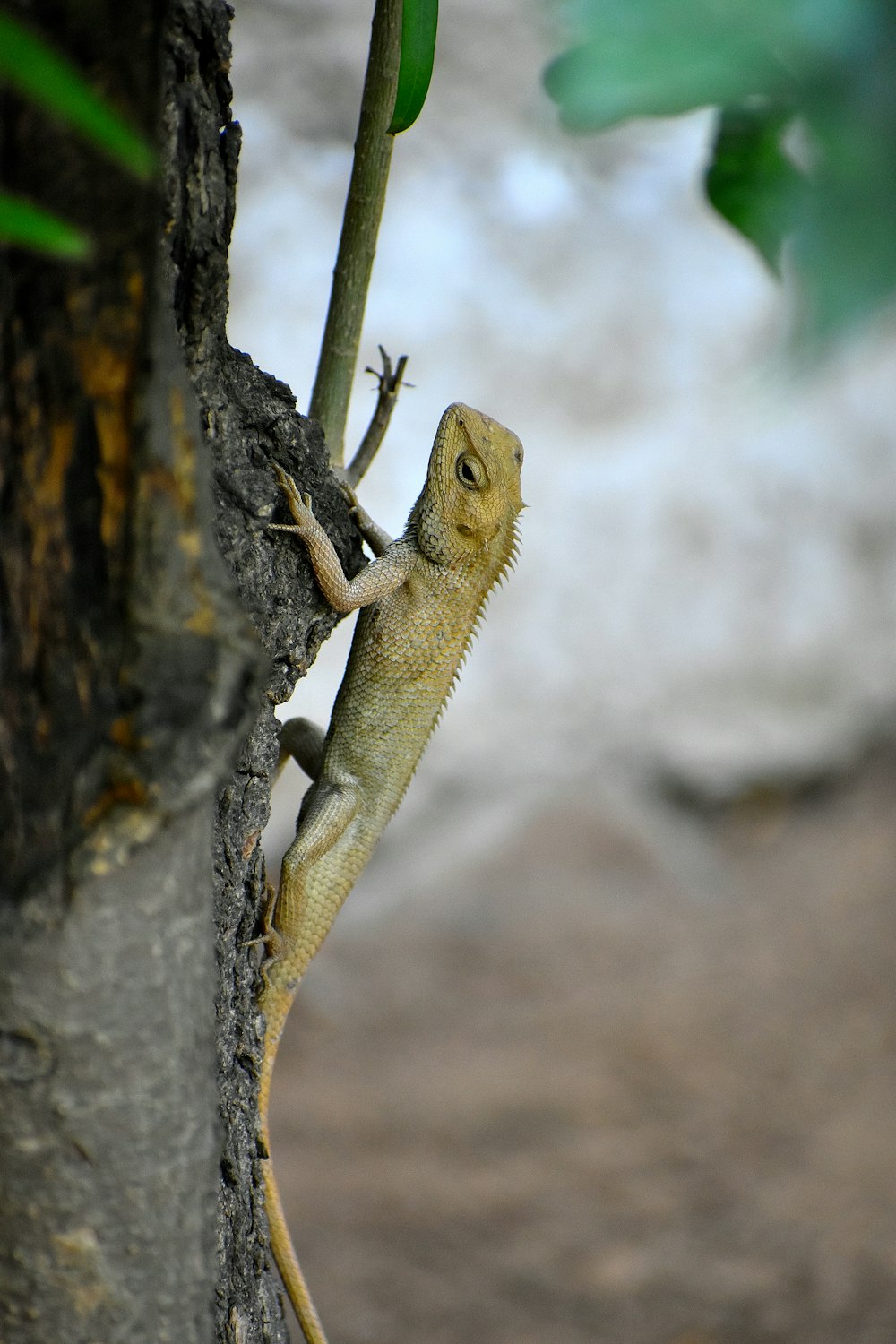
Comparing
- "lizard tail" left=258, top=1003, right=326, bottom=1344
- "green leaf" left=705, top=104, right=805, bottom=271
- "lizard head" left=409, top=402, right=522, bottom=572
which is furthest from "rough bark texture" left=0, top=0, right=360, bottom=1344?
"lizard head" left=409, top=402, right=522, bottom=572

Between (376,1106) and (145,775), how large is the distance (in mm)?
6008

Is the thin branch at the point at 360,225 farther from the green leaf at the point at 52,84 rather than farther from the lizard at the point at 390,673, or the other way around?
the green leaf at the point at 52,84

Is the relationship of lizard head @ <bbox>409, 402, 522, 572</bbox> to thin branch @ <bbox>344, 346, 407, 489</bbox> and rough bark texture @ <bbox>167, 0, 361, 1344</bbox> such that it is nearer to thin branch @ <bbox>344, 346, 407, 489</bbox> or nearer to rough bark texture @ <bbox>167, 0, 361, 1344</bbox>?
thin branch @ <bbox>344, 346, 407, 489</bbox>

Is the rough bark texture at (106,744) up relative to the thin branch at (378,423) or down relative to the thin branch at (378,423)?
down

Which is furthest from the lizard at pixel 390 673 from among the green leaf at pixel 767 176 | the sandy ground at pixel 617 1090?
the sandy ground at pixel 617 1090

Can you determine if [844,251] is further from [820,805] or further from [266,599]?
[820,805]

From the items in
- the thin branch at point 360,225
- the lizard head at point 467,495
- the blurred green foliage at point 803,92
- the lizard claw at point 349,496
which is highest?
the lizard head at point 467,495

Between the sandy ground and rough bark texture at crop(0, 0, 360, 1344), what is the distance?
4487mm

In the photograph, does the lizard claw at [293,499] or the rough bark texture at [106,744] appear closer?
the rough bark texture at [106,744]

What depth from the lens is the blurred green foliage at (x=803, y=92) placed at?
16.8 inches

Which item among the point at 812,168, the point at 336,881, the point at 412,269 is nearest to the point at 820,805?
the point at 412,269

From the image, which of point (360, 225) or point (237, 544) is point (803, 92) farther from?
point (360, 225)

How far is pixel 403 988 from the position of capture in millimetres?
7730

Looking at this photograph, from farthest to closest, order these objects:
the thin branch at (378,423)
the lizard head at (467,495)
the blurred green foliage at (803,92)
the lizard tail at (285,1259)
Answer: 1. the lizard head at (467,495)
2. the thin branch at (378,423)
3. the lizard tail at (285,1259)
4. the blurred green foliage at (803,92)
